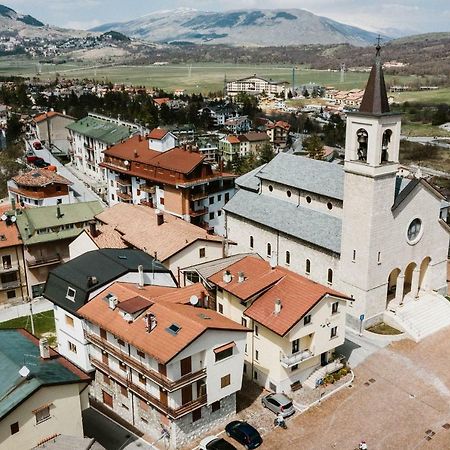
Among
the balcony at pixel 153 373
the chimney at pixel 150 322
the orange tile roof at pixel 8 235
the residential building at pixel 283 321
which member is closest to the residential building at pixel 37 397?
the balcony at pixel 153 373

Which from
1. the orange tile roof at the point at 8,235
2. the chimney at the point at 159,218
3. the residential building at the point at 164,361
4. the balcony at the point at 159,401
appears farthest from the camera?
the chimney at the point at 159,218

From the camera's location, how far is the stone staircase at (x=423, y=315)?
43.2m

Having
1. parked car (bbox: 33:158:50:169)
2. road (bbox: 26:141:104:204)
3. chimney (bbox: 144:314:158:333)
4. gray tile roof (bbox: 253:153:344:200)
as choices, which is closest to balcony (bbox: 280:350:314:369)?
chimney (bbox: 144:314:158:333)

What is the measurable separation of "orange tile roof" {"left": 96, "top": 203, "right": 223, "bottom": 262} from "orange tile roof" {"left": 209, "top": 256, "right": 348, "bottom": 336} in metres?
8.73

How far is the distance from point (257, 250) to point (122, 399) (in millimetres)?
23012

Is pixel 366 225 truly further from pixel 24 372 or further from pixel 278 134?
pixel 278 134

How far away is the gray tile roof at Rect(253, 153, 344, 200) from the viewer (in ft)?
156

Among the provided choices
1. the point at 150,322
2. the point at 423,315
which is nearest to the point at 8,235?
the point at 150,322

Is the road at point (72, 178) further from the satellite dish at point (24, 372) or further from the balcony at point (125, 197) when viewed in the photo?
the satellite dish at point (24, 372)

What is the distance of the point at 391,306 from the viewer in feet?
148

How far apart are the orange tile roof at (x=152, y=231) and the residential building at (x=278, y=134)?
8518 cm

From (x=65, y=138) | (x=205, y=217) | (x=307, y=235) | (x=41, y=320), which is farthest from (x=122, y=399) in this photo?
(x=65, y=138)

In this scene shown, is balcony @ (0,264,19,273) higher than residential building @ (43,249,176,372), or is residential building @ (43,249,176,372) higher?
residential building @ (43,249,176,372)

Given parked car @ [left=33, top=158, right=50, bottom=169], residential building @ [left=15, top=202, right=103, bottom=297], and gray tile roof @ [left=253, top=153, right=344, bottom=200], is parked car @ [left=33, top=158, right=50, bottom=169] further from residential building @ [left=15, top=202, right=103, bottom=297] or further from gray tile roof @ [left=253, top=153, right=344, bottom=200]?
gray tile roof @ [left=253, top=153, right=344, bottom=200]
